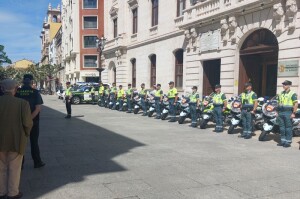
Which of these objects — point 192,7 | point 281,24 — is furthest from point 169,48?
point 281,24

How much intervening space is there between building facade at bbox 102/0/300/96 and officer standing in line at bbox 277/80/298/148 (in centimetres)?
340

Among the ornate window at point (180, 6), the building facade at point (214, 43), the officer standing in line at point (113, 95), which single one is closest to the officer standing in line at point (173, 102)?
the building facade at point (214, 43)

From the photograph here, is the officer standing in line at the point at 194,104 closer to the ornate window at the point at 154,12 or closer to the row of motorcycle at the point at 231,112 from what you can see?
the row of motorcycle at the point at 231,112

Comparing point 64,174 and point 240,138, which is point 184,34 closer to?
point 240,138

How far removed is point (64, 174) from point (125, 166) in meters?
1.22

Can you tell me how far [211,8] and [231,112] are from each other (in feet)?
23.6

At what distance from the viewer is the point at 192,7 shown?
17.9m

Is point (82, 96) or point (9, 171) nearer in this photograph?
point (9, 171)

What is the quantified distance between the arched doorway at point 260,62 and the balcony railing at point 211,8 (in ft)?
4.51

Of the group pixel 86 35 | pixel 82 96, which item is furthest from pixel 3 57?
pixel 82 96

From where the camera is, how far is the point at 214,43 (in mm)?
16453

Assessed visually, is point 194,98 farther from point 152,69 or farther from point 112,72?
point 112,72

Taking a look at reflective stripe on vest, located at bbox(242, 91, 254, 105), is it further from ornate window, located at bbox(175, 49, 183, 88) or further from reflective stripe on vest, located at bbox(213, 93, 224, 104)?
ornate window, located at bbox(175, 49, 183, 88)

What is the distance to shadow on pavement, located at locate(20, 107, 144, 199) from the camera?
537 cm
